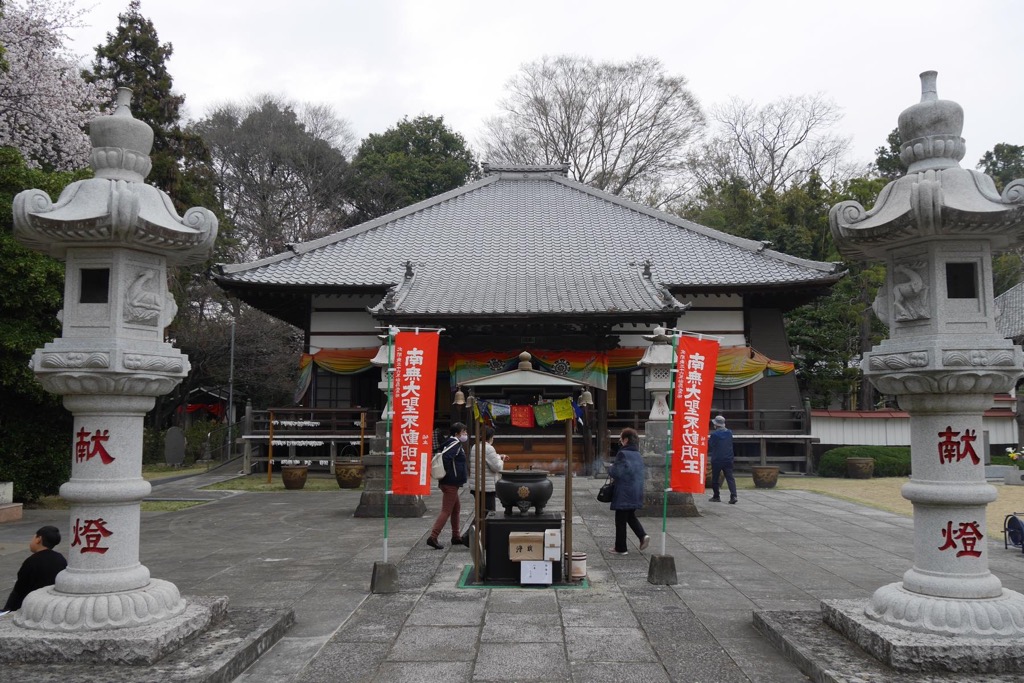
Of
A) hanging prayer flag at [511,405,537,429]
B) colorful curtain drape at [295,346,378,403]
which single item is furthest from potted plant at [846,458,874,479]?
colorful curtain drape at [295,346,378,403]

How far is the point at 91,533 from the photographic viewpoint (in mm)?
4977

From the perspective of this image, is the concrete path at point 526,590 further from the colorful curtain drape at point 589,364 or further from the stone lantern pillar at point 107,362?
the colorful curtain drape at point 589,364

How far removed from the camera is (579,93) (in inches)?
1314

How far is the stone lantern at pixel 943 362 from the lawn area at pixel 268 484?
1351 cm

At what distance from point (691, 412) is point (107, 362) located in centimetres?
516

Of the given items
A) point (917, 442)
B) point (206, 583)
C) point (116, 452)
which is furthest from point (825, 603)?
point (206, 583)

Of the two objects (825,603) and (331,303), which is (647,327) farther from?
(825,603)

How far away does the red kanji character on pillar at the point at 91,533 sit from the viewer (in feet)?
Answer: 16.3

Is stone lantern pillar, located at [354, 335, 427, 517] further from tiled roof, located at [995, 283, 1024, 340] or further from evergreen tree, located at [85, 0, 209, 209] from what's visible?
tiled roof, located at [995, 283, 1024, 340]

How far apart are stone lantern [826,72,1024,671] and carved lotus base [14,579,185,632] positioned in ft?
15.6

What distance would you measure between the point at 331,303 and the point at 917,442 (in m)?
17.8

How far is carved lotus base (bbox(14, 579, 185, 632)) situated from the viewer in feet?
15.4

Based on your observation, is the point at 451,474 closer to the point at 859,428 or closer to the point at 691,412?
the point at 691,412

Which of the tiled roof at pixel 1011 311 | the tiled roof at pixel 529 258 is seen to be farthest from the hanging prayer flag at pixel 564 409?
the tiled roof at pixel 1011 311
